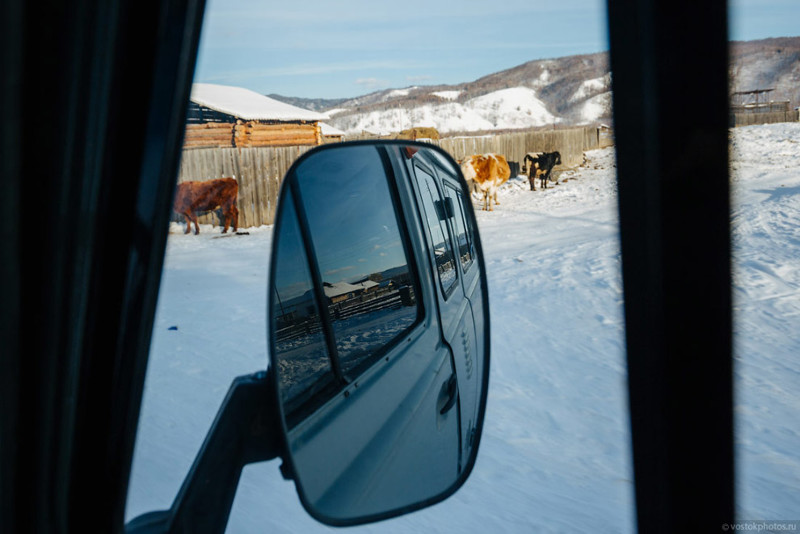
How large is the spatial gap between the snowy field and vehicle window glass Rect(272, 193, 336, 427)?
16 centimetres

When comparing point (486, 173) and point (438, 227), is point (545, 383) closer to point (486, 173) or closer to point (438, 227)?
point (438, 227)

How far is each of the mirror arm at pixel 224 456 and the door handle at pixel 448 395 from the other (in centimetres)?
55

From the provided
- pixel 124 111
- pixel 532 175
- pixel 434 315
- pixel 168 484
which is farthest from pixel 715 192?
pixel 532 175

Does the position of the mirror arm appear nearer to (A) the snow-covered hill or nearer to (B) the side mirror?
(B) the side mirror

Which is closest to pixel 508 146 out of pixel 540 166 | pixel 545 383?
pixel 540 166

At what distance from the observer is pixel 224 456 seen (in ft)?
3.04

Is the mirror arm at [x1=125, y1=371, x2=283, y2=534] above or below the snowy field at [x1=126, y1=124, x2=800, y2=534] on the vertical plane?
above

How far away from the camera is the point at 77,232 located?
0.81 metres

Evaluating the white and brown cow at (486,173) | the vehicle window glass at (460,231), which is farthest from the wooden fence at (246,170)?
the white and brown cow at (486,173)

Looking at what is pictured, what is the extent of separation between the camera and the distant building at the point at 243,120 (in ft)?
3.47

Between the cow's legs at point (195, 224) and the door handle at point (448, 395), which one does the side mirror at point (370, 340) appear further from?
the cow's legs at point (195, 224)

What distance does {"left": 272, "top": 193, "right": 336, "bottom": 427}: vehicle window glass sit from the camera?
1.04 m

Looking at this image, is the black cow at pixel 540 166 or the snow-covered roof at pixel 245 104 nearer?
the snow-covered roof at pixel 245 104

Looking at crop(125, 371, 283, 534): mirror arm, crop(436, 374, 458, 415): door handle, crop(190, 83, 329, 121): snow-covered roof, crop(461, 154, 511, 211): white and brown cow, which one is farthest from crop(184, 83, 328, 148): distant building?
crop(461, 154, 511, 211): white and brown cow
